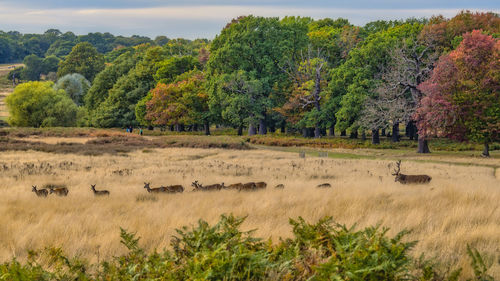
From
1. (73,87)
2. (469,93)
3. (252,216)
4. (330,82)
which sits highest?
(73,87)

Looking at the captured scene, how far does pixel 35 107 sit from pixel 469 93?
6061 centimetres

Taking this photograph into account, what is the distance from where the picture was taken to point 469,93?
3466 cm

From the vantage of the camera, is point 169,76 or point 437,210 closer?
point 437,210

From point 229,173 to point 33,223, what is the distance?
13444mm

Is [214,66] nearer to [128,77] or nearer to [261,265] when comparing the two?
[128,77]

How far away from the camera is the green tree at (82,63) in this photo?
3986 inches

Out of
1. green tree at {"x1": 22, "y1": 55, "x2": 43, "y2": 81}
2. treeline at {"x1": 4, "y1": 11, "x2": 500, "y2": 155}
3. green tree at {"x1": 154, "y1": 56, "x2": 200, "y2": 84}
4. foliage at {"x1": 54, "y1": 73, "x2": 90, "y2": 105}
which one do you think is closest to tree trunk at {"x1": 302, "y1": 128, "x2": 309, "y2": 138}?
treeline at {"x1": 4, "y1": 11, "x2": 500, "y2": 155}

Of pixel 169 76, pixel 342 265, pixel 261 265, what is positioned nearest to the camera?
pixel 342 265

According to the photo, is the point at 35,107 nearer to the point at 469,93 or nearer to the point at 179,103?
the point at 179,103

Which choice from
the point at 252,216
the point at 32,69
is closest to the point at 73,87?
the point at 32,69

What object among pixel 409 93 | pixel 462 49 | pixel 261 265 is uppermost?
pixel 462 49

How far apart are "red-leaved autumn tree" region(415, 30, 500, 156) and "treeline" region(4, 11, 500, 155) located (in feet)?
0.27

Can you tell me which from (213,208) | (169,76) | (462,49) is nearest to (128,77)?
(169,76)

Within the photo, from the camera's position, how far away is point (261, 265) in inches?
147
